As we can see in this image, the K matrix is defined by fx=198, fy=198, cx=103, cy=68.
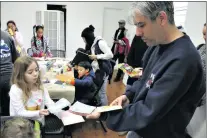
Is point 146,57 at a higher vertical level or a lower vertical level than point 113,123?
higher

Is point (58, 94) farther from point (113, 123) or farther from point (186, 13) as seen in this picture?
point (186, 13)

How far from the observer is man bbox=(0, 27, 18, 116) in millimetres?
1815

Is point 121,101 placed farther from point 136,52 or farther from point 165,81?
point 136,52

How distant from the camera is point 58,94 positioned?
78.8 inches

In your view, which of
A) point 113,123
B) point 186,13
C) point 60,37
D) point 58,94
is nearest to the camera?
point 113,123

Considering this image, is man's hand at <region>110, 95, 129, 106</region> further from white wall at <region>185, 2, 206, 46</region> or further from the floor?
white wall at <region>185, 2, 206, 46</region>

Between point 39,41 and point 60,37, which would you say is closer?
point 39,41

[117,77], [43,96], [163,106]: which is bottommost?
[117,77]

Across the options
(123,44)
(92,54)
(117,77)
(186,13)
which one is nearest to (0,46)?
(92,54)

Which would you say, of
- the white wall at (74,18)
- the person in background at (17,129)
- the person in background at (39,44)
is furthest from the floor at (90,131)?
the white wall at (74,18)

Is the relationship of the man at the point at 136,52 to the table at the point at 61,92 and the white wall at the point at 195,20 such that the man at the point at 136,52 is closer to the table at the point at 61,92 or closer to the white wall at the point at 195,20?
the white wall at the point at 195,20

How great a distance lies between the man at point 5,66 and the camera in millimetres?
1815

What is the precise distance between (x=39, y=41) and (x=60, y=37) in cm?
185

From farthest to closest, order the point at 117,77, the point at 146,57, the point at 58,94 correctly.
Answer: the point at 117,77, the point at 58,94, the point at 146,57
